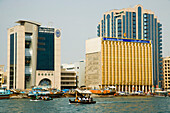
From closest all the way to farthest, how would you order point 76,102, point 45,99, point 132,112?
point 132,112, point 76,102, point 45,99

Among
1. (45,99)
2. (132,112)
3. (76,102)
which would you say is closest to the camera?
(132,112)

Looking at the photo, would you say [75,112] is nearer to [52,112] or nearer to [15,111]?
[52,112]

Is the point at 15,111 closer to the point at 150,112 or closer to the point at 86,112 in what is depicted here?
the point at 86,112

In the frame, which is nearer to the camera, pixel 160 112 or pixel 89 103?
pixel 160 112

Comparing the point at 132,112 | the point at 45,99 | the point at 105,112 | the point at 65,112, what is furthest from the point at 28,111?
the point at 45,99

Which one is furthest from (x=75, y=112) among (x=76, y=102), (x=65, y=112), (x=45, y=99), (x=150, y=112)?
(x=45, y=99)

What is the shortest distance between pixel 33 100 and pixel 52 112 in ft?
241

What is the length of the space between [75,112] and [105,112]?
9.92 meters

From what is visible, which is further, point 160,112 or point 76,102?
point 76,102

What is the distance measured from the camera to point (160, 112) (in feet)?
396

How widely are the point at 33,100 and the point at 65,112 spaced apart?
75.1 m

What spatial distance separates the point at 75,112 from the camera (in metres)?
121

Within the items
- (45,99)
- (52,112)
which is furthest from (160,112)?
(45,99)

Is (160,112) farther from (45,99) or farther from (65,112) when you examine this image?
(45,99)
